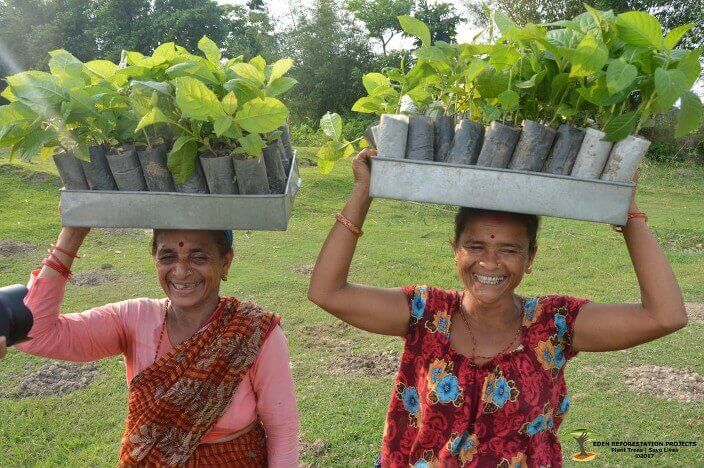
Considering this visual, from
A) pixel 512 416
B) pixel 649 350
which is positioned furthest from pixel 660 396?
pixel 512 416

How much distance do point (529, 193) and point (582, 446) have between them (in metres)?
2.75

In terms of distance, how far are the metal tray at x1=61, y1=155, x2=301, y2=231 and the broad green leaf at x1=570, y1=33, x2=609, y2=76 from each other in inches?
33.7

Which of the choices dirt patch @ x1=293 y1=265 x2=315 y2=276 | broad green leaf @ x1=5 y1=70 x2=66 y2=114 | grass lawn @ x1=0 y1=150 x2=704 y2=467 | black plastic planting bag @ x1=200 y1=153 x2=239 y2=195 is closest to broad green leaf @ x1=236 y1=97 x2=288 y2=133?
black plastic planting bag @ x1=200 y1=153 x2=239 y2=195

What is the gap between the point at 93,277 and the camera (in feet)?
23.7

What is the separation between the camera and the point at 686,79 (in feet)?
5.53

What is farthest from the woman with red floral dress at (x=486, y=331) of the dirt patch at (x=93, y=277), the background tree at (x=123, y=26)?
the background tree at (x=123, y=26)

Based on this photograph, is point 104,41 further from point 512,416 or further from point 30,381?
point 512,416

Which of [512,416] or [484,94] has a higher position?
[484,94]

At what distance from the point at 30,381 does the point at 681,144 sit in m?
19.4

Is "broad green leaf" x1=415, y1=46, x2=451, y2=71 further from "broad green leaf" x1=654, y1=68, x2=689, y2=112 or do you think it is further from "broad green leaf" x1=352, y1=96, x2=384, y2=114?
"broad green leaf" x1=654, y1=68, x2=689, y2=112

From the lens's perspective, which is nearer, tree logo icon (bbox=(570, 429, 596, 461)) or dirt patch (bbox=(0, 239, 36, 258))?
tree logo icon (bbox=(570, 429, 596, 461))

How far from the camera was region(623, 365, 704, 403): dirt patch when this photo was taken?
4.79m

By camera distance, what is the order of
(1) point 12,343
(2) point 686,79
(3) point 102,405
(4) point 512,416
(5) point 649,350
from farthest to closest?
(5) point 649,350 → (3) point 102,405 → (4) point 512,416 → (1) point 12,343 → (2) point 686,79

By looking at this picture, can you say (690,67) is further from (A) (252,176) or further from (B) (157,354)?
(B) (157,354)
